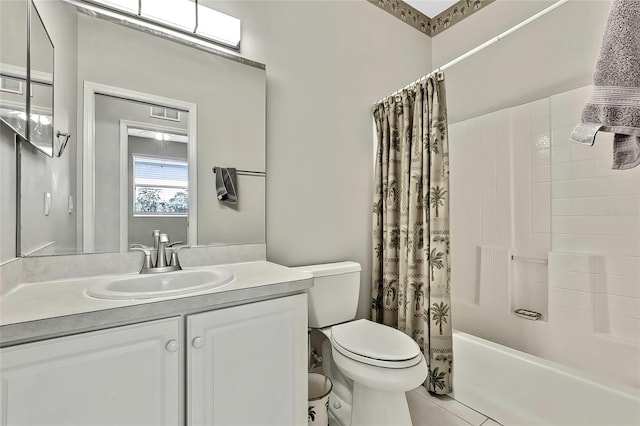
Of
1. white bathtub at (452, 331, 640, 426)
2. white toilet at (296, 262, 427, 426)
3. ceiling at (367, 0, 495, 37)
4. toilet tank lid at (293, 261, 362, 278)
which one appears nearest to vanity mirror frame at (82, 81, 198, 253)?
toilet tank lid at (293, 261, 362, 278)

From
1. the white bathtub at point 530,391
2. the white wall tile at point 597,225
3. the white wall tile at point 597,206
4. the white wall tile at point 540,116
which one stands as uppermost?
the white wall tile at point 540,116

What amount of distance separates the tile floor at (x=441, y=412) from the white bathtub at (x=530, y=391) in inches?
2.3

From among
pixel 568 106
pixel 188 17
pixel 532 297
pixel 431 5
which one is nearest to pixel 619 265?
pixel 532 297

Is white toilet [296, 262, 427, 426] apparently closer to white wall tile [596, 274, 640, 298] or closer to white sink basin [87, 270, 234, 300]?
white sink basin [87, 270, 234, 300]

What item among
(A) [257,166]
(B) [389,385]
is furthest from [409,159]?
(B) [389,385]

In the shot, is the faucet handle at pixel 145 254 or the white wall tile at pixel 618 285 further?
the white wall tile at pixel 618 285

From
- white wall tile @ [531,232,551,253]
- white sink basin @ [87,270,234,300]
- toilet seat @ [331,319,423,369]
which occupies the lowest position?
toilet seat @ [331,319,423,369]

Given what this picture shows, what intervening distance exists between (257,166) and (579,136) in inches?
52.2

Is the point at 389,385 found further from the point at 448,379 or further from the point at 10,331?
the point at 10,331

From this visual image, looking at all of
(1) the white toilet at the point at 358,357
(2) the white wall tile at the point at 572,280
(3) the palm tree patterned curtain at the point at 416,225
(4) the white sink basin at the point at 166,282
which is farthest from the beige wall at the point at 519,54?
(4) the white sink basin at the point at 166,282

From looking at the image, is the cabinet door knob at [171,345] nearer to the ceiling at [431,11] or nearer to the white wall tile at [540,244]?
the white wall tile at [540,244]

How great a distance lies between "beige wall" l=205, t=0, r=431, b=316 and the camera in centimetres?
171

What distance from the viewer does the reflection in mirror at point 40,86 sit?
3.31ft

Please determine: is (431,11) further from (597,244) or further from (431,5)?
(597,244)
